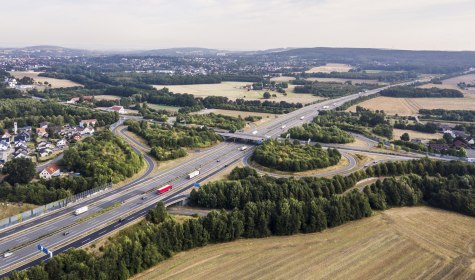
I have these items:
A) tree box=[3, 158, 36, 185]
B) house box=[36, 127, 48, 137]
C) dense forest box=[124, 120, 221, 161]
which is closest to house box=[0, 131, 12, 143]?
house box=[36, 127, 48, 137]


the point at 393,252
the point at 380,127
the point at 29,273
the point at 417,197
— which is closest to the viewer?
the point at 29,273

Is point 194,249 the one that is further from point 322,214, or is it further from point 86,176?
point 86,176

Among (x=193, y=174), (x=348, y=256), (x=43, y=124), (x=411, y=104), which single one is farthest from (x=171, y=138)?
(x=411, y=104)

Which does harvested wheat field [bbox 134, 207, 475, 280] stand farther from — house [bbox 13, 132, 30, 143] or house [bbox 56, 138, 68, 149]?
house [bbox 13, 132, 30, 143]

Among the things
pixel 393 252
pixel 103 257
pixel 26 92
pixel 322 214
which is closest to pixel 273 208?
pixel 322 214

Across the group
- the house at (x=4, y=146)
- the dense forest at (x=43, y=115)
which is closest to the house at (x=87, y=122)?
the dense forest at (x=43, y=115)
